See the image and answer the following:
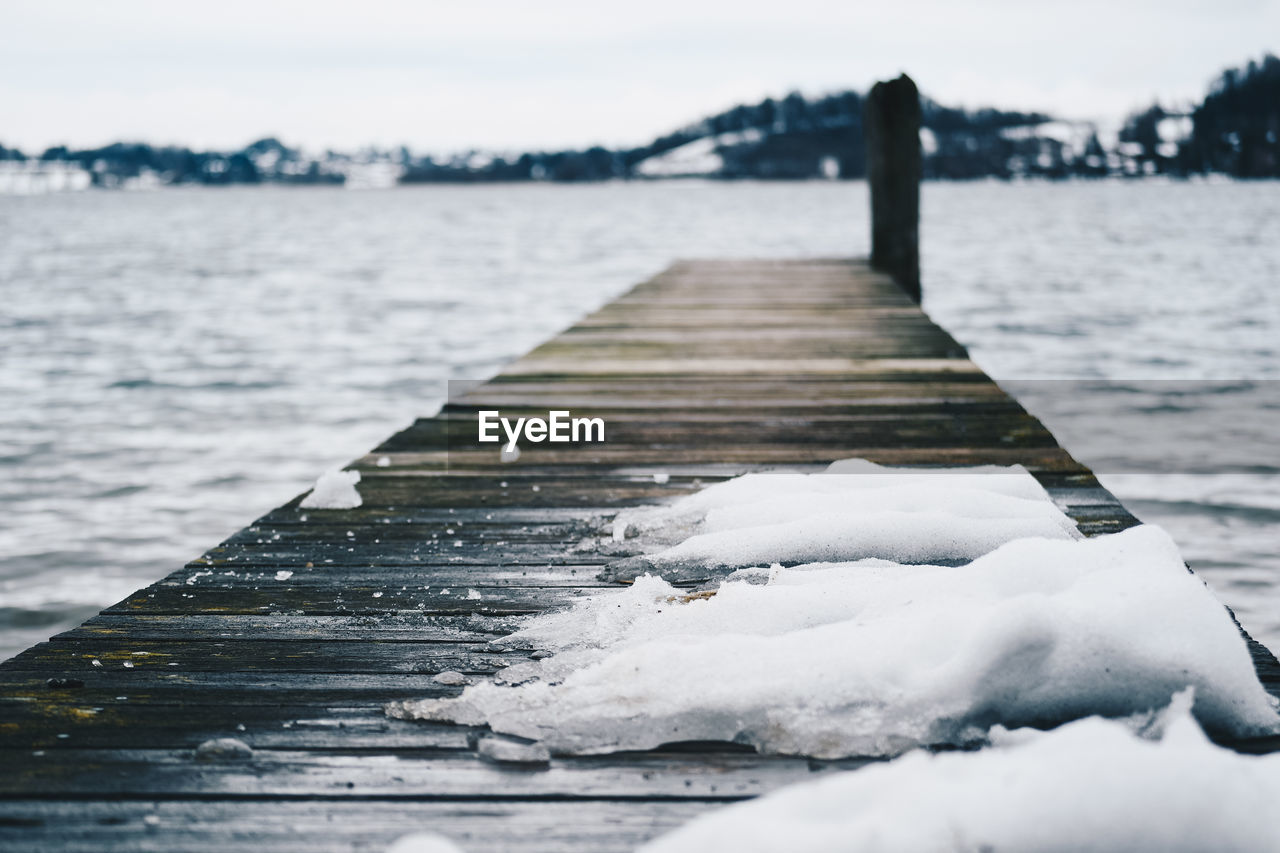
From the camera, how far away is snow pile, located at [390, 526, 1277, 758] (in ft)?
5.33

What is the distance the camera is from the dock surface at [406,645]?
4.79 feet

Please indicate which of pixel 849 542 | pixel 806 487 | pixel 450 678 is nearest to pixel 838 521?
pixel 849 542

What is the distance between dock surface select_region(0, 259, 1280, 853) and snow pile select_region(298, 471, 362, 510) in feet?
0.15

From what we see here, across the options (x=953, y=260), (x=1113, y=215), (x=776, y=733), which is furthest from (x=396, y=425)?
(x=1113, y=215)

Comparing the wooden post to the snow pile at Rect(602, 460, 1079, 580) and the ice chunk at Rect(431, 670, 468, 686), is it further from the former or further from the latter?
the ice chunk at Rect(431, 670, 468, 686)

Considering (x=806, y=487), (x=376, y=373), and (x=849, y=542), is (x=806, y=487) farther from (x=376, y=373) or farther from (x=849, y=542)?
(x=376, y=373)

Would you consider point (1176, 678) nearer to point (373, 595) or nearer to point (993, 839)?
point (993, 839)

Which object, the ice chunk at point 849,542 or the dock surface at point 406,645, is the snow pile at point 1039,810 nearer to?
the dock surface at point 406,645

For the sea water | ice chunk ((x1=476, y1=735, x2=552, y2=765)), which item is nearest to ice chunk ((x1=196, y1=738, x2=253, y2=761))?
ice chunk ((x1=476, y1=735, x2=552, y2=765))

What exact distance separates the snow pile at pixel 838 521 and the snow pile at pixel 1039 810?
94 cm

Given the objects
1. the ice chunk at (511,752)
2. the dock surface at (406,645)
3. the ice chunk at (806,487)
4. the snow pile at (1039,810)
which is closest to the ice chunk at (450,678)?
the dock surface at (406,645)

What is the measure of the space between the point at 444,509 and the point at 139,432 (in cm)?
879

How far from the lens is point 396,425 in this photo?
1073 centimetres

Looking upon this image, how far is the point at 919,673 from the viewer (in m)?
1.71
